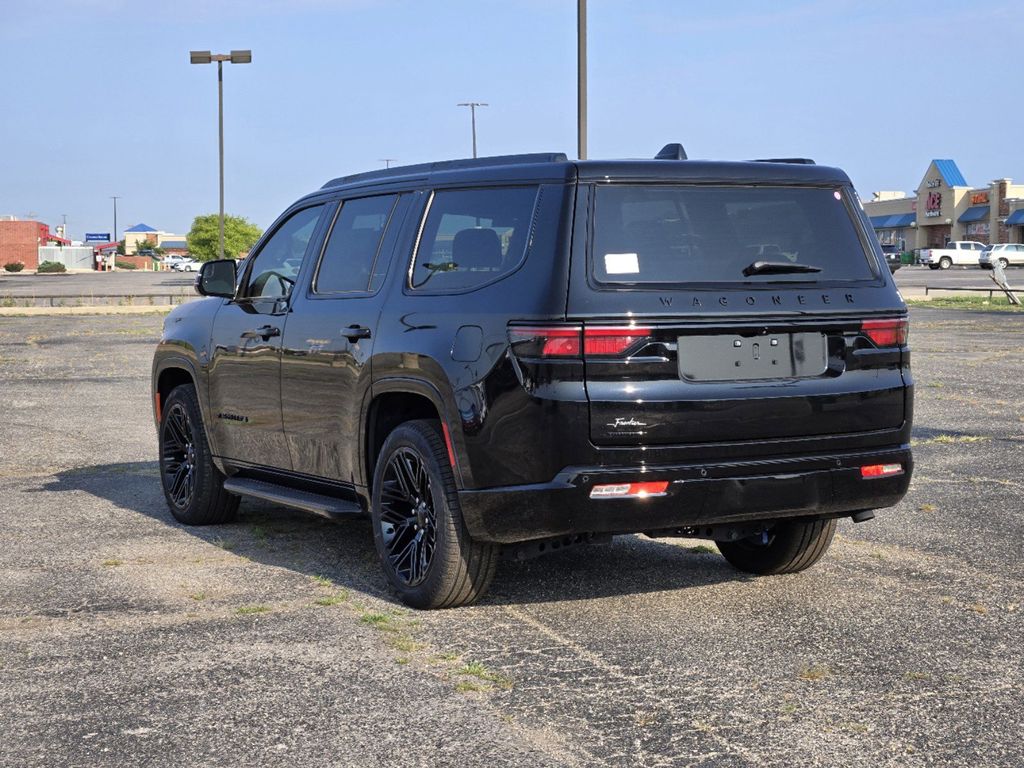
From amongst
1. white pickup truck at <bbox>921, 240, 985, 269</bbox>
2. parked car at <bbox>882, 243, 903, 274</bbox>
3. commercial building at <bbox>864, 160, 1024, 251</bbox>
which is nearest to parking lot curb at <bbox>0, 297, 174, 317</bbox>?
parked car at <bbox>882, 243, 903, 274</bbox>

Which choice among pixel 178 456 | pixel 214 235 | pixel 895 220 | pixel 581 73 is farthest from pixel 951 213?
pixel 178 456

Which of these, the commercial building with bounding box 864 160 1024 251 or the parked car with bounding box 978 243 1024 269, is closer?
the parked car with bounding box 978 243 1024 269

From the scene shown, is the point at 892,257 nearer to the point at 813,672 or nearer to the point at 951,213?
the point at 813,672

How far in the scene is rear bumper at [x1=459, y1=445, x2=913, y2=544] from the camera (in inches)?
214

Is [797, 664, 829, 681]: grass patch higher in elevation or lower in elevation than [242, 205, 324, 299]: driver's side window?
lower

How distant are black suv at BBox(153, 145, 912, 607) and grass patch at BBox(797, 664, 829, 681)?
0.73 metres

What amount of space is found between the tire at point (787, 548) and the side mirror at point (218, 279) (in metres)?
3.02

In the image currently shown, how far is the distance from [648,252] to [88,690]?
261 centimetres

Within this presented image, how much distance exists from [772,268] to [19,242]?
148087 millimetres

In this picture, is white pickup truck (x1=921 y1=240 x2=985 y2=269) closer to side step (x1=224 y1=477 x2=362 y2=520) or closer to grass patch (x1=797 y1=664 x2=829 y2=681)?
side step (x1=224 y1=477 x2=362 y2=520)

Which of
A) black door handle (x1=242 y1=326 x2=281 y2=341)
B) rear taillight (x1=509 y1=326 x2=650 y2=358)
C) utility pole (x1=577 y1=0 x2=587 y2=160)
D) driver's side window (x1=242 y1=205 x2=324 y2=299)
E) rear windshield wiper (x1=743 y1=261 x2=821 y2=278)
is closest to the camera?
rear taillight (x1=509 y1=326 x2=650 y2=358)

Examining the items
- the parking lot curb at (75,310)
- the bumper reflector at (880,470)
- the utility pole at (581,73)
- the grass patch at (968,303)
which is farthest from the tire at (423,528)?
the parking lot curb at (75,310)

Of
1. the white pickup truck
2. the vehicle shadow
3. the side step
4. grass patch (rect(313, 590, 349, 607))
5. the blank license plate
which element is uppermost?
the white pickup truck

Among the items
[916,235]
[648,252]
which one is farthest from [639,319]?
[916,235]
